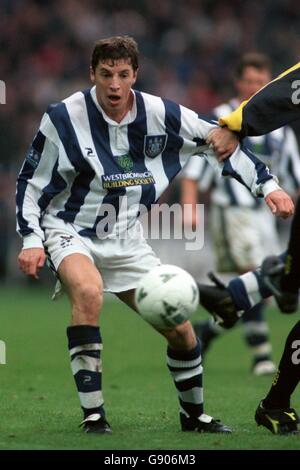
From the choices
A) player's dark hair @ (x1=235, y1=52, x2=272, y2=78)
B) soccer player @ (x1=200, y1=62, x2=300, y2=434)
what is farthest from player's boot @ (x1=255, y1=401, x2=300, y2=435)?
player's dark hair @ (x1=235, y1=52, x2=272, y2=78)

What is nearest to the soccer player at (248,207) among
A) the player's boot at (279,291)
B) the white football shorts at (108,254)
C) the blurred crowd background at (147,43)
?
the player's boot at (279,291)

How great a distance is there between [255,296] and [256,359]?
1805 mm

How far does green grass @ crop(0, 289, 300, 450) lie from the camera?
5035 millimetres

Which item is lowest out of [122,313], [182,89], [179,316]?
[122,313]

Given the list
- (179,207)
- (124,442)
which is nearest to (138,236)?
(124,442)

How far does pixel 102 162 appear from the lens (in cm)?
548

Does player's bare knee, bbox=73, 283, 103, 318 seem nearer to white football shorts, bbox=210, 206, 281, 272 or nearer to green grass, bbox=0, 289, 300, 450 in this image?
green grass, bbox=0, 289, 300, 450

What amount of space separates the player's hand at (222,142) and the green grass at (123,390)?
1407mm

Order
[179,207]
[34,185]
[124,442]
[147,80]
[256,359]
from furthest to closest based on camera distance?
[147,80], [179,207], [256,359], [34,185], [124,442]

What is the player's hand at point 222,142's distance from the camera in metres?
5.54

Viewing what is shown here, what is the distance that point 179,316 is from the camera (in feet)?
16.6

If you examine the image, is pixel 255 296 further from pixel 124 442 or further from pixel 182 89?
pixel 182 89

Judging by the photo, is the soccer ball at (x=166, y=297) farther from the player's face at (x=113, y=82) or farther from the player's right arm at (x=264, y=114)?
the player's face at (x=113, y=82)

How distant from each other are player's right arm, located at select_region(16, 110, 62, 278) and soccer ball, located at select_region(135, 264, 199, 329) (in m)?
0.62
